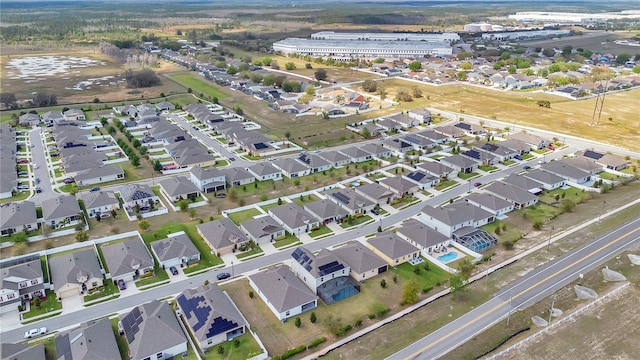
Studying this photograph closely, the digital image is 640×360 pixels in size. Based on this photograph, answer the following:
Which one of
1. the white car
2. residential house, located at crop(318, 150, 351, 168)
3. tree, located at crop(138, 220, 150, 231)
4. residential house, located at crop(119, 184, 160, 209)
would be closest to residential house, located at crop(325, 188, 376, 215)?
residential house, located at crop(318, 150, 351, 168)

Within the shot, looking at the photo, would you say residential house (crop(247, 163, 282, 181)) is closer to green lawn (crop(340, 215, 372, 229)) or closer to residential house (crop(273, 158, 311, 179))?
residential house (crop(273, 158, 311, 179))

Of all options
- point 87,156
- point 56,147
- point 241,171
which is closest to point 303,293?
point 241,171

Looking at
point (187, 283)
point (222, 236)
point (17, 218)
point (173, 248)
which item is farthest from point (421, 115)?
point (17, 218)

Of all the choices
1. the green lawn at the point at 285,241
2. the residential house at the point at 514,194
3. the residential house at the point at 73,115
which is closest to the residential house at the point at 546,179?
the residential house at the point at 514,194

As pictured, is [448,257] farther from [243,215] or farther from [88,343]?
[88,343]

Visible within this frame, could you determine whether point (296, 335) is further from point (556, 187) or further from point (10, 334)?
point (556, 187)

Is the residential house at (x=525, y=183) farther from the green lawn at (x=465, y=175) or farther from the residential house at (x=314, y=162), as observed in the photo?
the residential house at (x=314, y=162)
